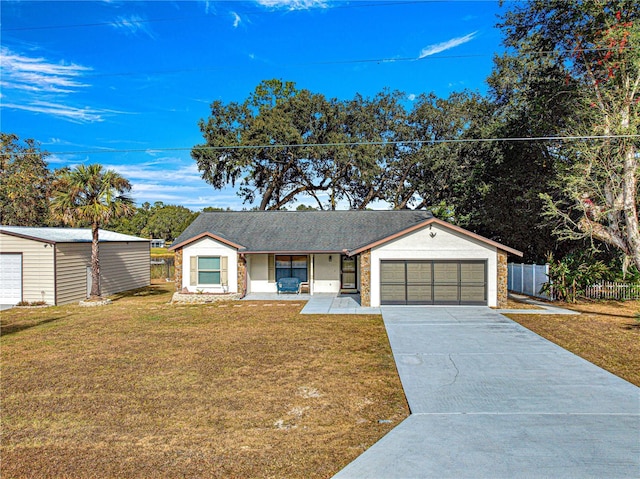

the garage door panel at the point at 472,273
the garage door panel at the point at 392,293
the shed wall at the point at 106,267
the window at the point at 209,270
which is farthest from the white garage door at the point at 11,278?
the garage door panel at the point at 472,273

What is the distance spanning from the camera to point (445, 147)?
26.7 m

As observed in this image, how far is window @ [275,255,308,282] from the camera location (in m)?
19.6

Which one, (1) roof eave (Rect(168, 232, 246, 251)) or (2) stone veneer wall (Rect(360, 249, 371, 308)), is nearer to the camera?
(2) stone veneer wall (Rect(360, 249, 371, 308))

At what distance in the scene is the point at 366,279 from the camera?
631 inches

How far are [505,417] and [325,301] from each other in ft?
38.1

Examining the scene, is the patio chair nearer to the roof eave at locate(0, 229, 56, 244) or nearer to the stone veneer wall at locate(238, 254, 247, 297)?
the stone veneer wall at locate(238, 254, 247, 297)

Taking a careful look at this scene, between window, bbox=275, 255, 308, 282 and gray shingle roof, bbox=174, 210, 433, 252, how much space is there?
0.85 metres

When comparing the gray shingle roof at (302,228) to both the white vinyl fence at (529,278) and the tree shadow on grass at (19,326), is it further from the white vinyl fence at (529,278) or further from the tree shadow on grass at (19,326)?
the tree shadow on grass at (19,326)

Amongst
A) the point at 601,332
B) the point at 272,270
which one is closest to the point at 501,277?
the point at 601,332

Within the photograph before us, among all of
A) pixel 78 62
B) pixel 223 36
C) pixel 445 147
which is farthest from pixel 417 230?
pixel 78 62

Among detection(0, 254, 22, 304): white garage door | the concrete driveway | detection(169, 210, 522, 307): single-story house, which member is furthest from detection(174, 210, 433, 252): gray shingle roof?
the concrete driveway

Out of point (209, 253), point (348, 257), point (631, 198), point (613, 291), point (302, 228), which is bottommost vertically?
point (613, 291)

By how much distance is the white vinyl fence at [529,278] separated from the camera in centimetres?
1848

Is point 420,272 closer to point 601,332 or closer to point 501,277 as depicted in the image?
point 501,277
